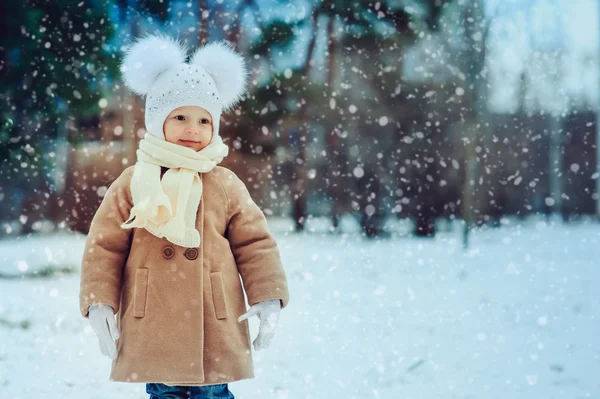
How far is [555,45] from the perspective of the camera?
1559cm

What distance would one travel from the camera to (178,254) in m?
2.39

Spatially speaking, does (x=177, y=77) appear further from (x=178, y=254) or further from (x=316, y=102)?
(x=316, y=102)

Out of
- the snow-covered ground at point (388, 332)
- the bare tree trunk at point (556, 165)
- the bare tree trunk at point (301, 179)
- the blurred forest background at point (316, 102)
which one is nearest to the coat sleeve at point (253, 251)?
the snow-covered ground at point (388, 332)

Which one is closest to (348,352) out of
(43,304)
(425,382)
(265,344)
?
(425,382)

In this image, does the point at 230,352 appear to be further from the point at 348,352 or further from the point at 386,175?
the point at 386,175

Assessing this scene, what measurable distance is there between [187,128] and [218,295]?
66 centimetres

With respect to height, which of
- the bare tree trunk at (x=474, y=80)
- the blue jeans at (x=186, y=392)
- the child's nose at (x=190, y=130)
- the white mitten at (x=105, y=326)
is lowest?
the blue jeans at (x=186, y=392)

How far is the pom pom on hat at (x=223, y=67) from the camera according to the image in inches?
107

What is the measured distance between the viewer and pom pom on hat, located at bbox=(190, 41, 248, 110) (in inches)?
107

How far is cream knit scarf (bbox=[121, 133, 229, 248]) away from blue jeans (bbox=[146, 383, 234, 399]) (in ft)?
1.86

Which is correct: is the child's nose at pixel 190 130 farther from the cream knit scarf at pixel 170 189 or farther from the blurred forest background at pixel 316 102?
the blurred forest background at pixel 316 102

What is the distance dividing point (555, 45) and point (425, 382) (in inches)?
532

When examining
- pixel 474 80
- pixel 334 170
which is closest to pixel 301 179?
pixel 334 170

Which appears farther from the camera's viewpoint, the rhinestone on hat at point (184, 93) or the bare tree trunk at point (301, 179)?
the bare tree trunk at point (301, 179)
